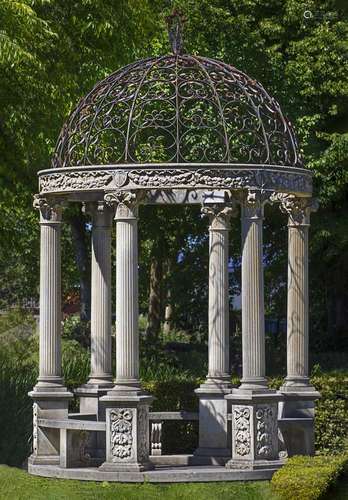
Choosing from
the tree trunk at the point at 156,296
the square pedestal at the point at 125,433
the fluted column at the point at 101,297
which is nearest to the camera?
the square pedestal at the point at 125,433

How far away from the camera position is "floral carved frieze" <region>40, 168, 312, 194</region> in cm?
2084

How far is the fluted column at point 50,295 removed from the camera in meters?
22.1

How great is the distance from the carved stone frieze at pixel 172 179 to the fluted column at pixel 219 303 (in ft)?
5.01

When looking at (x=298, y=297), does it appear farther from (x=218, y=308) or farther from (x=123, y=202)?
(x=123, y=202)

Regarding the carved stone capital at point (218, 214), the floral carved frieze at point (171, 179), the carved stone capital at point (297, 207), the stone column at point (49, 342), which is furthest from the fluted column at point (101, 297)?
the carved stone capital at point (297, 207)

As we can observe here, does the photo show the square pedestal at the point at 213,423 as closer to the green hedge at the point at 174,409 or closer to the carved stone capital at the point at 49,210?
the green hedge at the point at 174,409

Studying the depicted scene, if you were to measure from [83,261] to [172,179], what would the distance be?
21.9m

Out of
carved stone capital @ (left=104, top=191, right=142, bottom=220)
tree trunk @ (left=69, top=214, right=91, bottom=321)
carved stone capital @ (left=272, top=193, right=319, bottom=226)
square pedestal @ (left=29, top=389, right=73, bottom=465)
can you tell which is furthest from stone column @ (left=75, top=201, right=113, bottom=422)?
tree trunk @ (left=69, top=214, right=91, bottom=321)

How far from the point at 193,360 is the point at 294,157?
18.4m

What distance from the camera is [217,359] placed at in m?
23.5

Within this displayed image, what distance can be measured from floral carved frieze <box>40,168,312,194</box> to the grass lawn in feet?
14.4

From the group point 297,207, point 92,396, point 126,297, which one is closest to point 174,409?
point 92,396

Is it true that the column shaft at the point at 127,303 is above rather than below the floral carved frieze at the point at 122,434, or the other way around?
above

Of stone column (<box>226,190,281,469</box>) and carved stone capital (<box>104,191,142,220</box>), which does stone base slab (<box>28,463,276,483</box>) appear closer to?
stone column (<box>226,190,281,469</box>)
